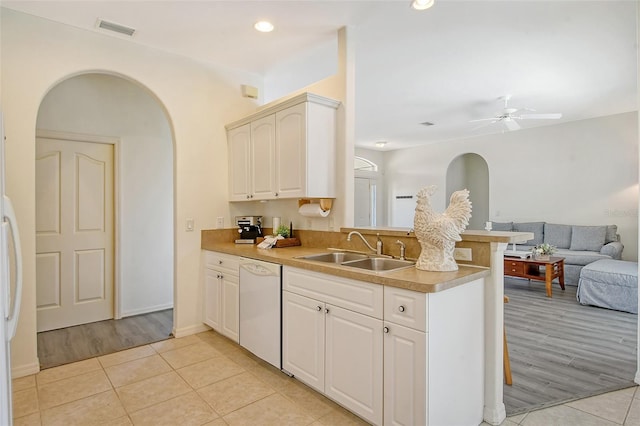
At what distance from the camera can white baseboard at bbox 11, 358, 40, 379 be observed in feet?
8.43

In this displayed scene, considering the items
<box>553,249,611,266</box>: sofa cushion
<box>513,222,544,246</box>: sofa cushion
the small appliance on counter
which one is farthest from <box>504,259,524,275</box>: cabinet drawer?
the small appliance on counter

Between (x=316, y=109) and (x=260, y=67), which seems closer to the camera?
(x=316, y=109)

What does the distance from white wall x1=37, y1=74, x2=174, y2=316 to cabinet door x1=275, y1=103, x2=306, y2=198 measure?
1.66 meters

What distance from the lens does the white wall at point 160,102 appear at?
8.59 feet

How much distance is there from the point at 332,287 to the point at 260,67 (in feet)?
8.86

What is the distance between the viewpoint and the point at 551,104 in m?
5.25

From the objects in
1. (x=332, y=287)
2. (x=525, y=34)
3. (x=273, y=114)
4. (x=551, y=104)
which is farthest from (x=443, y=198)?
(x=332, y=287)

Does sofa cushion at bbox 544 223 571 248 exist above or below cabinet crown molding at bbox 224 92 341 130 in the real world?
below

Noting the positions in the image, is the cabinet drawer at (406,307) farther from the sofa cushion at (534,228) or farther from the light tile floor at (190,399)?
the sofa cushion at (534,228)

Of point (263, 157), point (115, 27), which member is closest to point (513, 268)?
point (263, 157)

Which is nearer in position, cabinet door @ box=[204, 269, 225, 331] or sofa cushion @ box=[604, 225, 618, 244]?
cabinet door @ box=[204, 269, 225, 331]

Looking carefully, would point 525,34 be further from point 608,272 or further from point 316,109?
point 608,272

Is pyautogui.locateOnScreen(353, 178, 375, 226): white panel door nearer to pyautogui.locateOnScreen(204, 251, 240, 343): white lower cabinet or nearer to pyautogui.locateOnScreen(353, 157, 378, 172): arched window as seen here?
pyautogui.locateOnScreen(353, 157, 378, 172): arched window

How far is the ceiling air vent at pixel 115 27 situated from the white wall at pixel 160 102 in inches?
5.1
